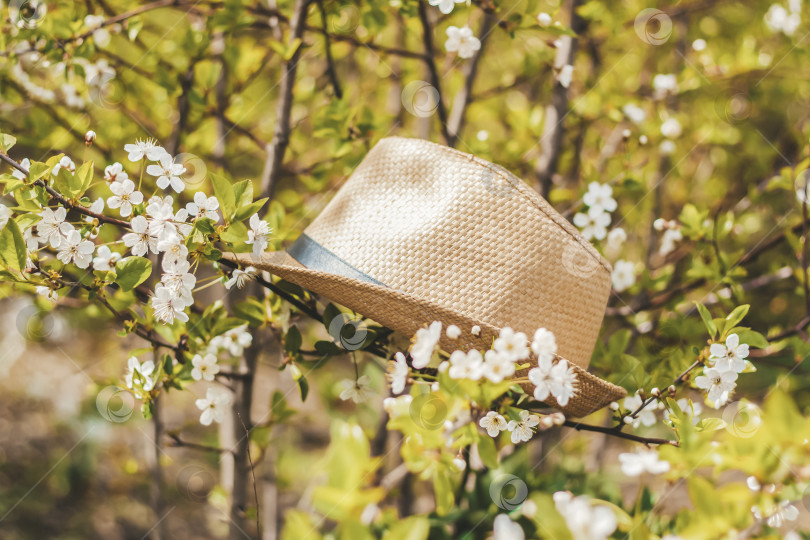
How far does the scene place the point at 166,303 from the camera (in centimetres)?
114

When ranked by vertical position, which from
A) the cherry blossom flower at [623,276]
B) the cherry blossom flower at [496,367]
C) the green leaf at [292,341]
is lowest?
the green leaf at [292,341]

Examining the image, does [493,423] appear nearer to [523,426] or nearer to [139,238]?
[523,426]

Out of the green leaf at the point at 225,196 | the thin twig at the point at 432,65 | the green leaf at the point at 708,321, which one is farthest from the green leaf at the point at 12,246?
the green leaf at the point at 708,321

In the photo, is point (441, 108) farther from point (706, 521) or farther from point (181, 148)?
point (706, 521)

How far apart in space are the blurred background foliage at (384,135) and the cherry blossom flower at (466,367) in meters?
0.22

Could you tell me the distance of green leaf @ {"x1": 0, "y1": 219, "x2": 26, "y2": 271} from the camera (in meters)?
1.06

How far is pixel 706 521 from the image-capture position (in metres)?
0.80

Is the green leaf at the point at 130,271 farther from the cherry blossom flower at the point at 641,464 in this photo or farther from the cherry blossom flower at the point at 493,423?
the cherry blossom flower at the point at 641,464

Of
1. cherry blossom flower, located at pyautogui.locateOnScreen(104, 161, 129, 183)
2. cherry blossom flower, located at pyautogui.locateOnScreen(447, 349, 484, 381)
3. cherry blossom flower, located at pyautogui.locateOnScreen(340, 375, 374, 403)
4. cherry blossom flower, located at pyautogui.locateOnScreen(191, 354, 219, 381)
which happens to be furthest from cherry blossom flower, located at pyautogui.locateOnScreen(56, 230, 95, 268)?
cherry blossom flower, located at pyautogui.locateOnScreen(447, 349, 484, 381)

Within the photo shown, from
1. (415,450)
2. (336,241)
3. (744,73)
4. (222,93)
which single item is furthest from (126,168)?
(744,73)

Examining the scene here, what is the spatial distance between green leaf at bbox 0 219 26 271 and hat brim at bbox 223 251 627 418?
410 mm

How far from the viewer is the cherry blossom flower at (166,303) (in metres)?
1.11

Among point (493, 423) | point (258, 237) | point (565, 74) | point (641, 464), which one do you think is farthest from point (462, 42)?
point (641, 464)

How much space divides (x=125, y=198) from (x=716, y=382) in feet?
4.45
